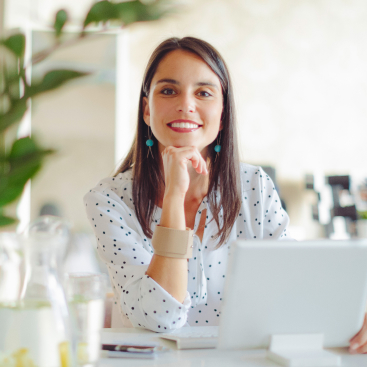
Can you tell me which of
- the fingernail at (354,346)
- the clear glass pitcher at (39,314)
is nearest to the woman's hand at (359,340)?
the fingernail at (354,346)

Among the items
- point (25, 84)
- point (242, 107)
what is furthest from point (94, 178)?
point (25, 84)

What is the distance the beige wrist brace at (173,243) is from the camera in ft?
3.83

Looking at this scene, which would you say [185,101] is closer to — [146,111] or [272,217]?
[146,111]

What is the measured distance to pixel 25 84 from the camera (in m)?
0.25

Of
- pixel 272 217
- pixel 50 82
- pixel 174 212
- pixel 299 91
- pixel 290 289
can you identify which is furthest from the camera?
pixel 299 91

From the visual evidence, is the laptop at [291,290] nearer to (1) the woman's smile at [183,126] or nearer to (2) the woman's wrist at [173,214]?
(2) the woman's wrist at [173,214]

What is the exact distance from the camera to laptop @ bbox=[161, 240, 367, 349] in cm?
78

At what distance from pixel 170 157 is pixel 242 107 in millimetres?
2739

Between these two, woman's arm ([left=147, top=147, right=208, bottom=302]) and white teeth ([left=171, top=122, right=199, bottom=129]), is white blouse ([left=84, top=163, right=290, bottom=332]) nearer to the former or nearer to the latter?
woman's arm ([left=147, top=147, right=208, bottom=302])

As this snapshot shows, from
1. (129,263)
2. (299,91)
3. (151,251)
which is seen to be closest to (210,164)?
(151,251)

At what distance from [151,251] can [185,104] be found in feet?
1.55

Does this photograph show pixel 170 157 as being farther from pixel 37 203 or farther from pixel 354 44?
pixel 354 44

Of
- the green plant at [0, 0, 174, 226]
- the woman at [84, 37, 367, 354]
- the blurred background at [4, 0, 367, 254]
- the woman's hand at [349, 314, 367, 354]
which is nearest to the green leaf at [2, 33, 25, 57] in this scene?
the green plant at [0, 0, 174, 226]

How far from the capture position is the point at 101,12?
259mm
